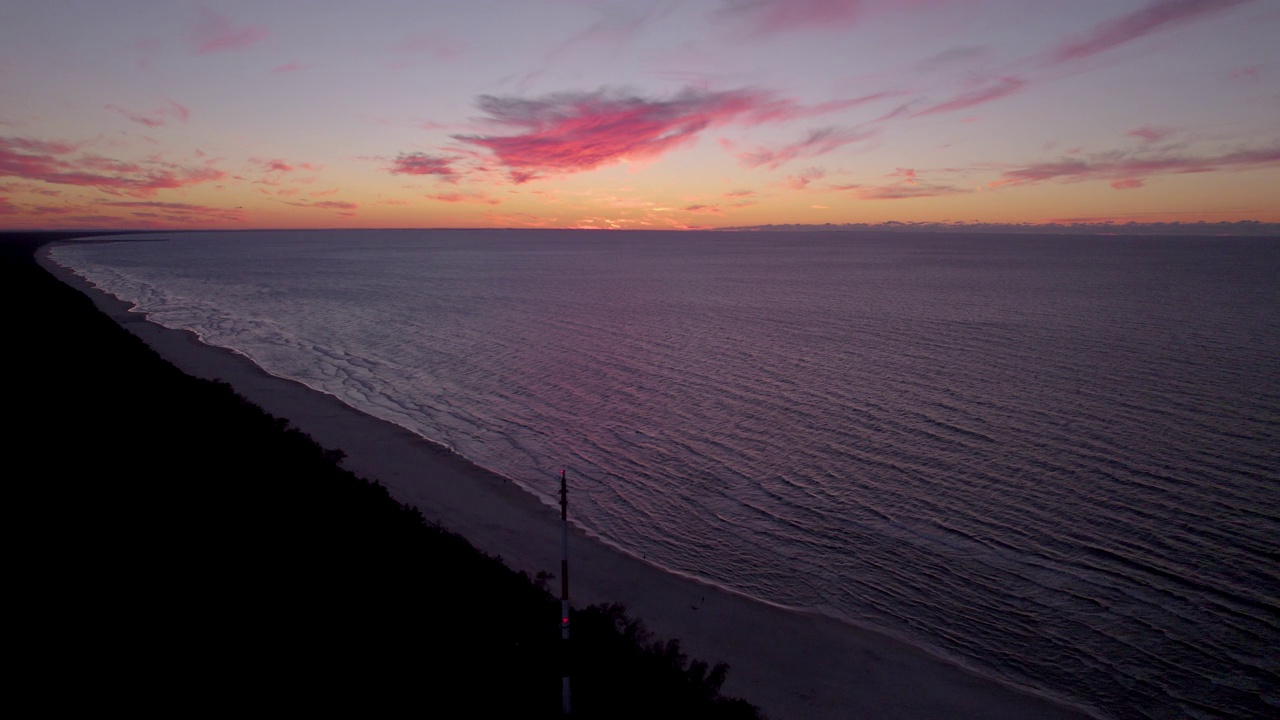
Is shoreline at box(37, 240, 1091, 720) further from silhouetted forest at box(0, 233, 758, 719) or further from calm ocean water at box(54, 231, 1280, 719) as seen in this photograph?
silhouetted forest at box(0, 233, 758, 719)

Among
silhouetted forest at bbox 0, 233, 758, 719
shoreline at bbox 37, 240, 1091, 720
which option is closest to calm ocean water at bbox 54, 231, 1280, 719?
shoreline at bbox 37, 240, 1091, 720

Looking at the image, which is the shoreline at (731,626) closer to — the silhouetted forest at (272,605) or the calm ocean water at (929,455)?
the calm ocean water at (929,455)

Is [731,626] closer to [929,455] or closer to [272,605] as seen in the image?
[272,605]

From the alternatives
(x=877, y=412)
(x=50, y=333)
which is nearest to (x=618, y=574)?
(x=877, y=412)

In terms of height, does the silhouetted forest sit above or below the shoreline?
above

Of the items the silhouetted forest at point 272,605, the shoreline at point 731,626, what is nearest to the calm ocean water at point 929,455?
the shoreline at point 731,626
